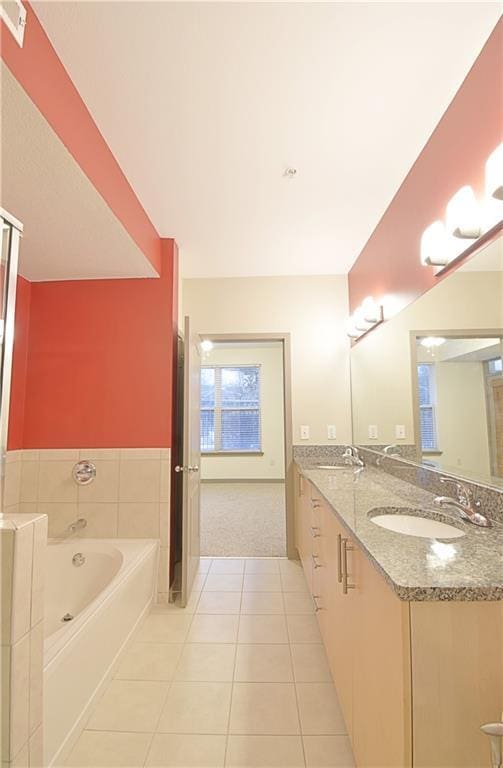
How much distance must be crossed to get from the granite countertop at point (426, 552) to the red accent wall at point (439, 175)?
1.14 metres

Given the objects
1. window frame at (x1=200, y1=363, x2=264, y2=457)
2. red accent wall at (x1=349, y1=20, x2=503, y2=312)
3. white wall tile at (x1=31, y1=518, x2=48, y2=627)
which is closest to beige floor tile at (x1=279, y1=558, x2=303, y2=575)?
white wall tile at (x1=31, y1=518, x2=48, y2=627)

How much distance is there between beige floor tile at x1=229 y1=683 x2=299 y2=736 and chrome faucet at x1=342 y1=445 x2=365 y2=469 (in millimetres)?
1663

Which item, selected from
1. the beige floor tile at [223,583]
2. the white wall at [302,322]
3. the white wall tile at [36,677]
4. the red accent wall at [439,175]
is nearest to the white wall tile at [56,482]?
the beige floor tile at [223,583]

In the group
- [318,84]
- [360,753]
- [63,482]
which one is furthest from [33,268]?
[360,753]

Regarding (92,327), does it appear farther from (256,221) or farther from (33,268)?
(256,221)

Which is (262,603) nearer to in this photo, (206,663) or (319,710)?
(206,663)

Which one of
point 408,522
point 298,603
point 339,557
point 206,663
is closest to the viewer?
point 339,557

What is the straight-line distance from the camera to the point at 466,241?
1.45 meters

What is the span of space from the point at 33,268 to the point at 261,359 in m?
4.67

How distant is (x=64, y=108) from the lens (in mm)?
1364

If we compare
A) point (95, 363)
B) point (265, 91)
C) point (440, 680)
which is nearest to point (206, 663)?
point (440, 680)

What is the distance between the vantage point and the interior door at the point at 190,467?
241 centimetres

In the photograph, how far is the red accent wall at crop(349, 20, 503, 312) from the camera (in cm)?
129

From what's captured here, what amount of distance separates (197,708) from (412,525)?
49.8 inches
